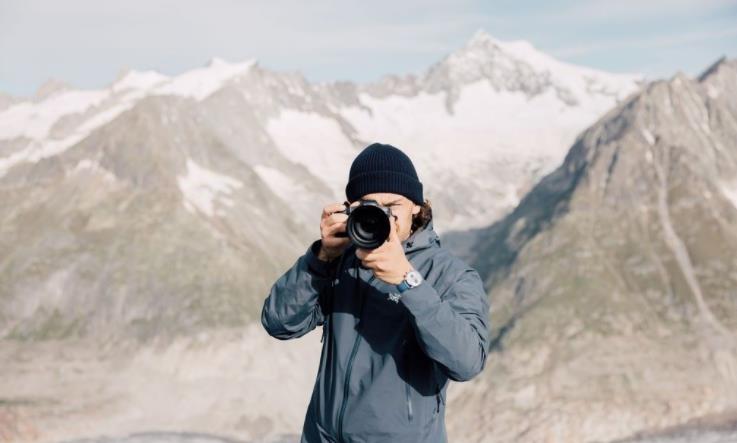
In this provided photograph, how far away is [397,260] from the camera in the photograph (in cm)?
593

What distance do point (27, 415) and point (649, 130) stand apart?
4681 inches

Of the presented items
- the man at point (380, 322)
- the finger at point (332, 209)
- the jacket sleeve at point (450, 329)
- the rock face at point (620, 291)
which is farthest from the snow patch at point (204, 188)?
the jacket sleeve at point (450, 329)

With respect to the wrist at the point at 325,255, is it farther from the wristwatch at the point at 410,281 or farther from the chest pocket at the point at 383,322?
the wristwatch at the point at 410,281

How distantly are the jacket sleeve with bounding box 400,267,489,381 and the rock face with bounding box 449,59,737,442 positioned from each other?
9761 cm

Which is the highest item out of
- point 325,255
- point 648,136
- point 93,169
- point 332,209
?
point 332,209

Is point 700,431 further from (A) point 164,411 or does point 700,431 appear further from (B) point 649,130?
(B) point 649,130

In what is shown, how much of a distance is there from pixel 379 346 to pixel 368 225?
1295 mm

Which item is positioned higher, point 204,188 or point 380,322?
point 380,322

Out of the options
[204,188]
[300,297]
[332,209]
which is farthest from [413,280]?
[204,188]

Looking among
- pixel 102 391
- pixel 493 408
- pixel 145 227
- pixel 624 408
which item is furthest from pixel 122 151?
pixel 624 408

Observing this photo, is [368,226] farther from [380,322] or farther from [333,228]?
[380,322]

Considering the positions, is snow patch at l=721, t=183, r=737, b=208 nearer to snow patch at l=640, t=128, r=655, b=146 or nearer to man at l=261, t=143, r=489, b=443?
snow patch at l=640, t=128, r=655, b=146

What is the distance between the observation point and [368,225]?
19.6 ft

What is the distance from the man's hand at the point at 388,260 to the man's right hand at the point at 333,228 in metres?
0.64
